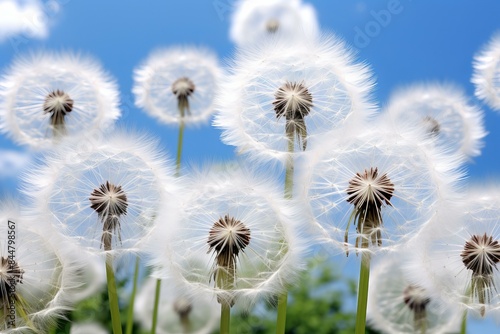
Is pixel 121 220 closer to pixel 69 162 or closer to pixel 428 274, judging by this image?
pixel 69 162

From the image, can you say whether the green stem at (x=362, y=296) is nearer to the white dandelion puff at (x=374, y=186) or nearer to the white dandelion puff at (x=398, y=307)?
the white dandelion puff at (x=374, y=186)

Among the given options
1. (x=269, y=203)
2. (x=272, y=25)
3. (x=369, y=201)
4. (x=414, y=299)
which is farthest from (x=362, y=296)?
(x=272, y=25)

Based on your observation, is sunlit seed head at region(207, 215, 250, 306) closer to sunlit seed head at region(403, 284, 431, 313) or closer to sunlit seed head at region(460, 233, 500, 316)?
sunlit seed head at region(460, 233, 500, 316)

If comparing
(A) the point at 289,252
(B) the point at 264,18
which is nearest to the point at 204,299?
(A) the point at 289,252

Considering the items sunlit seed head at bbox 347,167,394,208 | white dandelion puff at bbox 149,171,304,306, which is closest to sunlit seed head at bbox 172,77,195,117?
white dandelion puff at bbox 149,171,304,306

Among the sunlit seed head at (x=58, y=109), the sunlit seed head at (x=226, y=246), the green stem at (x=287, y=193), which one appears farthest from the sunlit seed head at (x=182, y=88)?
the sunlit seed head at (x=226, y=246)

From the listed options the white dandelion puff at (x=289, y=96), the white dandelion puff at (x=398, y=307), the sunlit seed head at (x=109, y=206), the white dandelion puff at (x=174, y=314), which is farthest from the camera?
the white dandelion puff at (x=174, y=314)

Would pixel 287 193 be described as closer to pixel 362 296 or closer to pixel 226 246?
pixel 226 246
